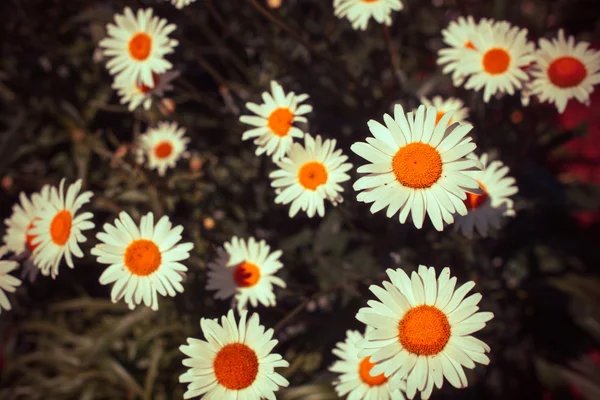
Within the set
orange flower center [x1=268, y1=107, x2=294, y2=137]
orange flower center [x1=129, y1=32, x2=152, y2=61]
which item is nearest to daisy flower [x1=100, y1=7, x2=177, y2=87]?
orange flower center [x1=129, y1=32, x2=152, y2=61]

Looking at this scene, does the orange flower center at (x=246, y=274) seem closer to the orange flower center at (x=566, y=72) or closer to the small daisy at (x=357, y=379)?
the small daisy at (x=357, y=379)

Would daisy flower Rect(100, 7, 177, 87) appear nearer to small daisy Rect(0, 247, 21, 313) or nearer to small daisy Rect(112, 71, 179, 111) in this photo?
small daisy Rect(112, 71, 179, 111)

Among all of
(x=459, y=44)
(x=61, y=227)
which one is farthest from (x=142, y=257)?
(x=459, y=44)

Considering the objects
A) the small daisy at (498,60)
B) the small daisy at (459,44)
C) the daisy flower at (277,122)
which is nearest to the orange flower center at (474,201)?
the small daisy at (498,60)

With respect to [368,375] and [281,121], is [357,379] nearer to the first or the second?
[368,375]

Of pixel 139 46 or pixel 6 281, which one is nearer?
pixel 6 281
